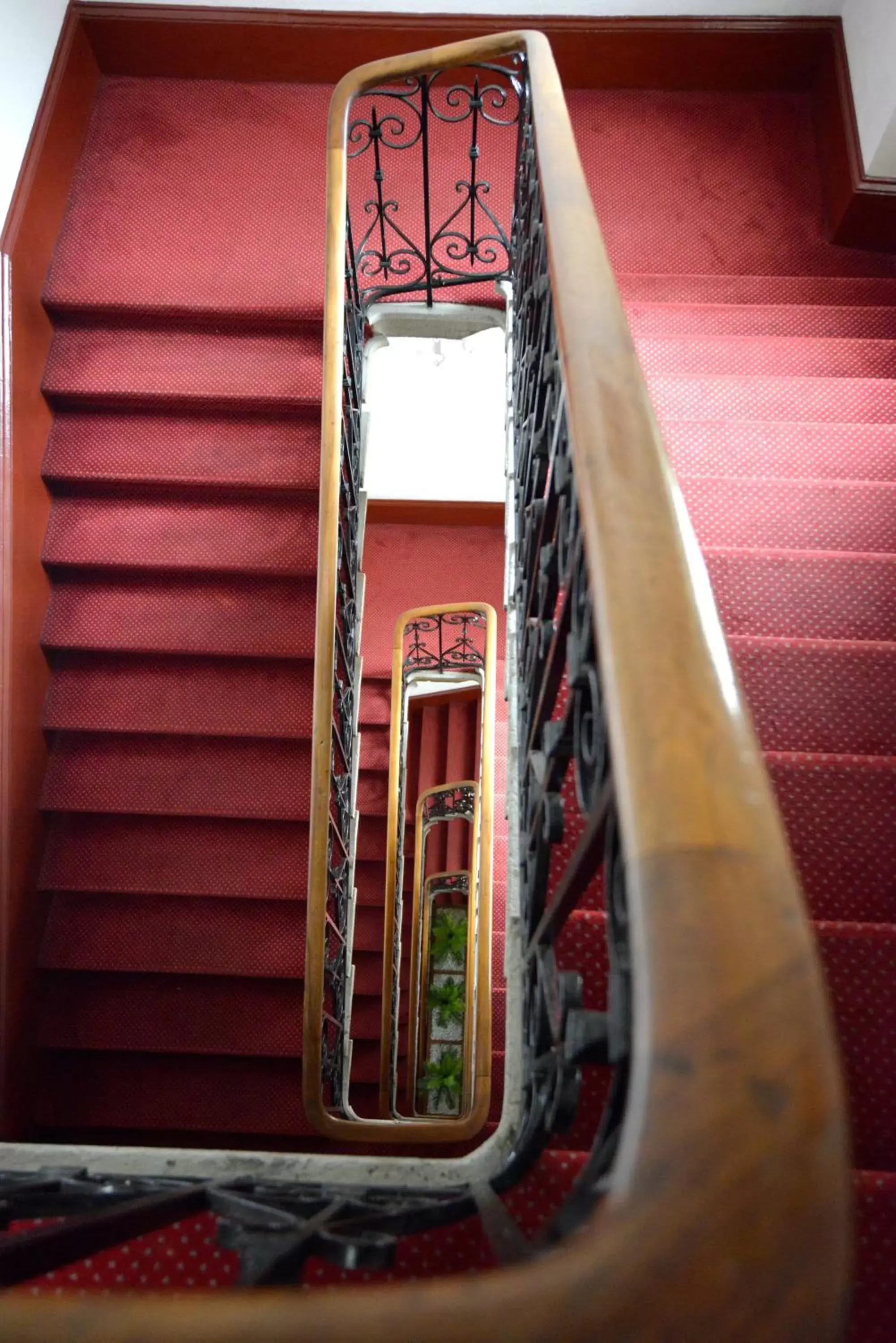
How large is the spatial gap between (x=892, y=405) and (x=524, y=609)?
156 centimetres

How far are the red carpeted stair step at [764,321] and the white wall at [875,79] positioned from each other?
76 cm

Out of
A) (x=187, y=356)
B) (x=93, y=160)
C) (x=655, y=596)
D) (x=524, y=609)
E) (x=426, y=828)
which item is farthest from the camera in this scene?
(x=426, y=828)

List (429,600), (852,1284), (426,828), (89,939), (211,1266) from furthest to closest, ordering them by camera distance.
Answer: (426,828), (429,600), (89,939), (211,1266), (852,1284)

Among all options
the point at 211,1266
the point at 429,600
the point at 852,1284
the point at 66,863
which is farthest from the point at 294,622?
the point at 429,600

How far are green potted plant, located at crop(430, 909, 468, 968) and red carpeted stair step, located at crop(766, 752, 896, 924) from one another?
8101 millimetres

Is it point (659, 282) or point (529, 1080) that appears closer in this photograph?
point (529, 1080)

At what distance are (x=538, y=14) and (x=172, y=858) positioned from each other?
417cm

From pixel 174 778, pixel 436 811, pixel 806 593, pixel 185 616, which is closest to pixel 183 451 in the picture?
pixel 185 616

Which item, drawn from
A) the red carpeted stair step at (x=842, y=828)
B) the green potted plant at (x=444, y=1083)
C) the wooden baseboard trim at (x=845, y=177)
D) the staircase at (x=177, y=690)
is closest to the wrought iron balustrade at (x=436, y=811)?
the green potted plant at (x=444, y=1083)

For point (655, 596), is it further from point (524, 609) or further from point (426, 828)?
point (426, 828)

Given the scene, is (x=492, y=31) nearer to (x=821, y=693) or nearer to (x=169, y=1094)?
(x=821, y=693)

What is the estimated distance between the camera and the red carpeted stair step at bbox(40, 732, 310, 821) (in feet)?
10.2

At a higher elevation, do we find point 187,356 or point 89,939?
point 187,356

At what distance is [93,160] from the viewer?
4.04 meters
